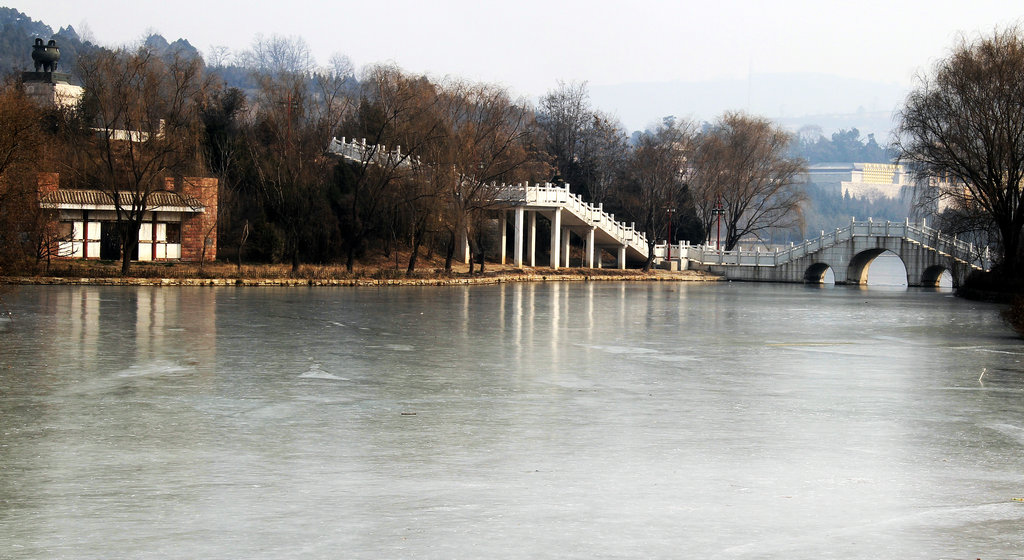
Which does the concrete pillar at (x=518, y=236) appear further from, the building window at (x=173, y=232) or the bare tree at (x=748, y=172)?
the building window at (x=173, y=232)

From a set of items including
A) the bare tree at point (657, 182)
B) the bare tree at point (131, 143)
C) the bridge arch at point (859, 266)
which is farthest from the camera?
the bare tree at point (657, 182)

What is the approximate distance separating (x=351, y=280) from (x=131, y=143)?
1088 cm

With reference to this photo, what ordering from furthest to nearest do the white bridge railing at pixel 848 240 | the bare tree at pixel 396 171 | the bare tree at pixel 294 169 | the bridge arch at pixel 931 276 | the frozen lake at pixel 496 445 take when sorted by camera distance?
the bridge arch at pixel 931 276 < the white bridge railing at pixel 848 240 < the bare tree at pixel 294 169 < the bare tree at pixel 396 171 < the frozen lake at pixel 496 445

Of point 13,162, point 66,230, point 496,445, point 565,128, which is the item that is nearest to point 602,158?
point 565,128

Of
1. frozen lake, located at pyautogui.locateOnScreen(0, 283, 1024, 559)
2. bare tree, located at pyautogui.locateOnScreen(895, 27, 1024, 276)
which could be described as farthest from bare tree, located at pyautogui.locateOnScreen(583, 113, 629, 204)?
frozen lake, located at pyautogui.locateOnScreen(0, 283, 1024, 559)

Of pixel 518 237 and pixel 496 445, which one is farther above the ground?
pixel 518 237

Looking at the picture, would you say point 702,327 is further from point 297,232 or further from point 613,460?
point 297,232

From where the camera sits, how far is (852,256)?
6906 centimetres

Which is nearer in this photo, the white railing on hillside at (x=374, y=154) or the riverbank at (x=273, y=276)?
the riverbank at (x=273, y=276)

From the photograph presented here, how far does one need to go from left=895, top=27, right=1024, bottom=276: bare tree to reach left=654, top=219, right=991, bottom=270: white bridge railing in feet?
30.4

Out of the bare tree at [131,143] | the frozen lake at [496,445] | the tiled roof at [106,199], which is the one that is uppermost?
the bare tree at [131,143]

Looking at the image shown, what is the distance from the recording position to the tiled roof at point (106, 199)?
4872cm

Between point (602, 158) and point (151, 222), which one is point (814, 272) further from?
point (151, 222)

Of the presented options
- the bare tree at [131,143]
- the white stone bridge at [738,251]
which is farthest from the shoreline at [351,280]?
the white stone bridge at [738,251]
